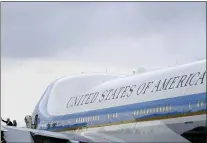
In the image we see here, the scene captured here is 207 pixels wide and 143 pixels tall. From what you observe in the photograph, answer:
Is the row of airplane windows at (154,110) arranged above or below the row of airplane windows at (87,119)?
above

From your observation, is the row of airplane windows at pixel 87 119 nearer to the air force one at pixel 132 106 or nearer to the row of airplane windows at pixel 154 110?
the air force one at pixel 132 106

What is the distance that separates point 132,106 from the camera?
Answer: 48.5 ft

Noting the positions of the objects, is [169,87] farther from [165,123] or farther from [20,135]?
[20,135]

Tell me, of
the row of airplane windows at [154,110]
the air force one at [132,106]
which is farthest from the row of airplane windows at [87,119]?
the row of airplane windows at [154,110]

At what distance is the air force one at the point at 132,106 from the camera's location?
499 inches

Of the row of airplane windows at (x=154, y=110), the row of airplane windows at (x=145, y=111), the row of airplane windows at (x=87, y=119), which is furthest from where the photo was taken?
the row of airplane windows at (x=87, y=119)

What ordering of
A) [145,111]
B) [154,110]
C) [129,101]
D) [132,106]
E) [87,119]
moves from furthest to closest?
[87,119] < [129,101] < [132,106] < [145,111] < [154,110]

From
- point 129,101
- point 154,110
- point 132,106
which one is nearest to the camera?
point 154,110

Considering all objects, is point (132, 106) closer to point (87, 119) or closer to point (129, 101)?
point (129, 101)

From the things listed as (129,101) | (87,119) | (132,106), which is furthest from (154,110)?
(87,119)

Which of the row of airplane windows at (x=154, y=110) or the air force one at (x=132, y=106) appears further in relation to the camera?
the row of airplane windows at (x=154, y=110)

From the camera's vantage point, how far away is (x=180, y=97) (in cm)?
1293

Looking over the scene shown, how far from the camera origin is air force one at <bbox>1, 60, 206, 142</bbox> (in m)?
12.7

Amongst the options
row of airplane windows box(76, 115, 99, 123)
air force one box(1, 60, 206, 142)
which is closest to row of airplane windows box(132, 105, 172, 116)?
air force one box(1, 60, 206, 142)
